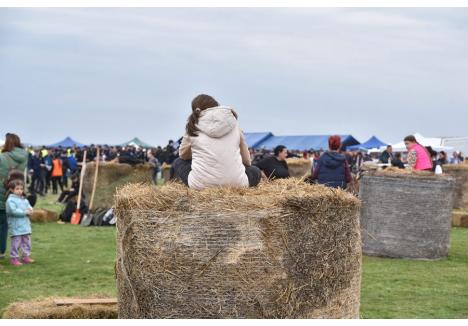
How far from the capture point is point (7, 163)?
15.4m

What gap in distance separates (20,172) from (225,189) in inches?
318

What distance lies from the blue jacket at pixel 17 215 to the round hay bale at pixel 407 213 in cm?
528

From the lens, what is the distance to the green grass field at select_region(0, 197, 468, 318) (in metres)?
11.0

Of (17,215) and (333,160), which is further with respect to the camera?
(333,160)

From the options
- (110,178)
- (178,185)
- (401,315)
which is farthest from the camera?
(110,178)

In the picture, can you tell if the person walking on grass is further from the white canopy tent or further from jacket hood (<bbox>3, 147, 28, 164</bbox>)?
the white canopy tent

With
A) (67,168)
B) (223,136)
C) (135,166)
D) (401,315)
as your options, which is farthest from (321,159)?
(67,168)

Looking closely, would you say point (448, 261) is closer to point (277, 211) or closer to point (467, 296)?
point (467, 296)

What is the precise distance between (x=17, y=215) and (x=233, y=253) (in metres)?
7.99

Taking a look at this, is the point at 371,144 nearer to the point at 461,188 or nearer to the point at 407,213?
the point at 461,188

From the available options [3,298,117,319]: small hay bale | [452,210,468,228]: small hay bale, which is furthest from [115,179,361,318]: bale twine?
[452,210,468,228]: small hay bale

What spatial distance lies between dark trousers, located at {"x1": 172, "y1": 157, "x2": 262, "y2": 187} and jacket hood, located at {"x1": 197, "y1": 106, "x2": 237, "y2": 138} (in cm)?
54

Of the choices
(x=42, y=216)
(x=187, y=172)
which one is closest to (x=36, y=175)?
(x=42, y=216)

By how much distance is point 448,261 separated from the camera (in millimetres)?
15703
